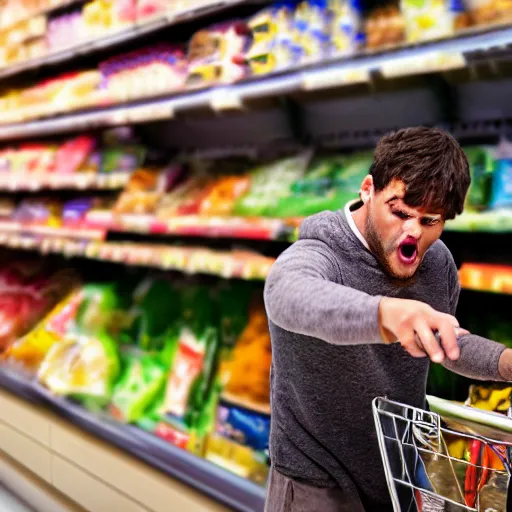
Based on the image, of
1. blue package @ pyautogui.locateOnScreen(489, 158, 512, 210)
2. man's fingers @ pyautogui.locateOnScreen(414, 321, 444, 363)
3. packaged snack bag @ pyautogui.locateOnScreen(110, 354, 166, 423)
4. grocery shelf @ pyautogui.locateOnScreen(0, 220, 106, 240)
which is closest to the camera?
man's fingers @ pyautogui.locateOnScreen(414, 321, 444, 363)

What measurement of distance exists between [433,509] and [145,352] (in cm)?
187

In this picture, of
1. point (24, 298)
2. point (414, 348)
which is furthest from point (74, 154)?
point (414, 348)

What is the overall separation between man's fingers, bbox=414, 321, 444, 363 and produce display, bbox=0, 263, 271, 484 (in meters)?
1.31

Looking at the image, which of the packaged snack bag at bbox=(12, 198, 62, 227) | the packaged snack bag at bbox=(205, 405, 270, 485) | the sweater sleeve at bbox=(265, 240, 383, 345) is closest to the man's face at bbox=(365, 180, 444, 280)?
the sweater sleeve at bbox=(265, 240, 383, 345)

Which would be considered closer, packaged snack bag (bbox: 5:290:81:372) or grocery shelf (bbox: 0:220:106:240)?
grocery shelf (bbox: 0:220:106:240)

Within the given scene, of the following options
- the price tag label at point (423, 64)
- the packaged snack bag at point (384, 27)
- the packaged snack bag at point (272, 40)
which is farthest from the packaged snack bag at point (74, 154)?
the price tag label at point (423, 64)

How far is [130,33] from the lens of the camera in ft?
7.73

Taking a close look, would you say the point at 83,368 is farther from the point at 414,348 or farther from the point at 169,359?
the point at 414,348

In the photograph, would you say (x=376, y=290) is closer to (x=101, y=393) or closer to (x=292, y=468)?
(x=292, y=468)

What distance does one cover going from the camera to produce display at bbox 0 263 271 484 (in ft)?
6.35

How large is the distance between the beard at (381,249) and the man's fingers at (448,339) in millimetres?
305

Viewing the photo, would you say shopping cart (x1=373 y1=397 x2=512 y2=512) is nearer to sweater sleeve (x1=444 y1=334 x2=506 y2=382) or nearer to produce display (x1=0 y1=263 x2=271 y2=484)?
sweater sleeve (x1=444 y1=334 x2=506 y2=382)

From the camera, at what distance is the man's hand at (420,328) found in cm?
61

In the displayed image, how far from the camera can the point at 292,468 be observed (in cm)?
106
